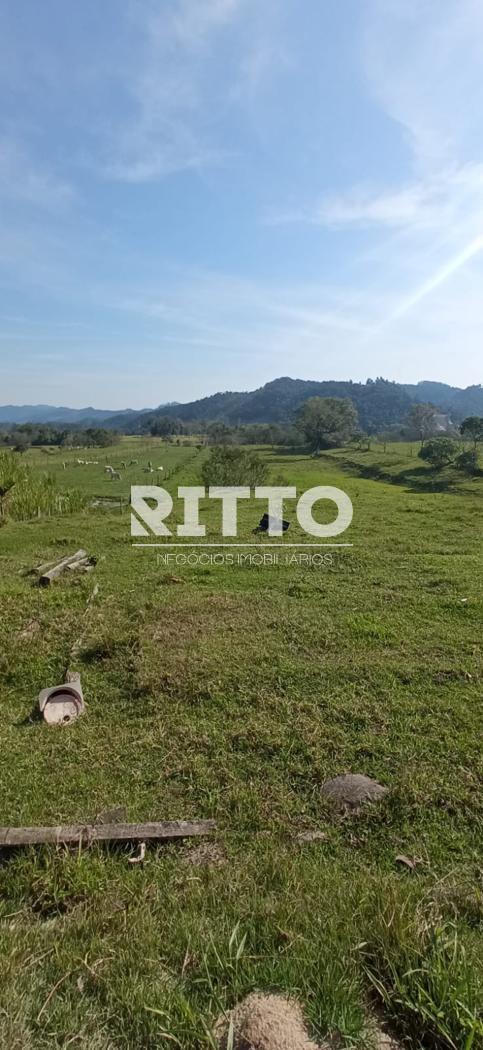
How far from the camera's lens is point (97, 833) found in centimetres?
297

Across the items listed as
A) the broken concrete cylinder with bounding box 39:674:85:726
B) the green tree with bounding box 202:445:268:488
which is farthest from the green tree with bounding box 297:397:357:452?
the broken concrete cylinder with bounding box 39:674:85:726

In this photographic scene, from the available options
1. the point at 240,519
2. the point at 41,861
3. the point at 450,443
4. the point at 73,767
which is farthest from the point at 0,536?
the point at 450,443

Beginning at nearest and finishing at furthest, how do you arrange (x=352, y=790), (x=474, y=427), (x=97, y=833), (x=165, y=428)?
(x=97, y=833), (x=352, y=790), (x=474, y=427), (x=165, y=428)

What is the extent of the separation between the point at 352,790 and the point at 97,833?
169cm

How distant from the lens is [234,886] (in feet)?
8.62

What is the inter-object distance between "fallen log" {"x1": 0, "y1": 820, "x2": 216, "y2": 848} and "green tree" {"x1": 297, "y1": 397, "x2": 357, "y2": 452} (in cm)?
5807

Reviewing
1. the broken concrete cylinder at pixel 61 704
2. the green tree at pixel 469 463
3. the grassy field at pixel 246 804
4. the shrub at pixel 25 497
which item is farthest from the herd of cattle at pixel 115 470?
the broken concrete cylinder at pixel 61 704

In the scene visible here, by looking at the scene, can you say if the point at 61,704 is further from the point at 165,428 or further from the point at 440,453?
the point at 165,428

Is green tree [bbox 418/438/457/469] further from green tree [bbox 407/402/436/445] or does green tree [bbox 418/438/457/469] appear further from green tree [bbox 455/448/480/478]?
green tree [bbox 407/402/436/445]

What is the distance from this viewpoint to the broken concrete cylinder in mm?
4773

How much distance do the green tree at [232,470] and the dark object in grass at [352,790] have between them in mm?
19395

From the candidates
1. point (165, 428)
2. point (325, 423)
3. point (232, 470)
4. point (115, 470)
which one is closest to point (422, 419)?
point (325, 423)

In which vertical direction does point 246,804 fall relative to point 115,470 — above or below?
above

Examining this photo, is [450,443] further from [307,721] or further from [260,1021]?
[260,1021]
